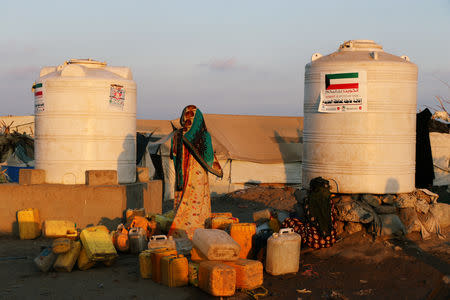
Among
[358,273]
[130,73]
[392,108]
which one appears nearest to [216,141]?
[130,73]

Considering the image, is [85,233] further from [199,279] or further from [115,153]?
[115,153]

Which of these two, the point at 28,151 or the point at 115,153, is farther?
the point at 28,151

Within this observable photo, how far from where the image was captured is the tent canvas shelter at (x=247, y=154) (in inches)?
640

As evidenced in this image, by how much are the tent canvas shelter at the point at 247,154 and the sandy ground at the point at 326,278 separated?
8.92 m

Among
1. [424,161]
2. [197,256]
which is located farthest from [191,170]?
[424,161]

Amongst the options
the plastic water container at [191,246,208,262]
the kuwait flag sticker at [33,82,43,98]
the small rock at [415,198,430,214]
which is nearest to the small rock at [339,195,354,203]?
the small rock at [415,198,430,214]

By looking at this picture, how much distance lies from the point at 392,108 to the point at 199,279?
11.9 feet

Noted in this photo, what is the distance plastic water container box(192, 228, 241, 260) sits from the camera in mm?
5727

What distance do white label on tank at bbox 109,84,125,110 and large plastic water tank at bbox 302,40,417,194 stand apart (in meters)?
3.75

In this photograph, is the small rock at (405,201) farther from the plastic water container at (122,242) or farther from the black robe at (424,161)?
the plastic water container at (122,242)

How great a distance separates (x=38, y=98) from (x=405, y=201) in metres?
6.64

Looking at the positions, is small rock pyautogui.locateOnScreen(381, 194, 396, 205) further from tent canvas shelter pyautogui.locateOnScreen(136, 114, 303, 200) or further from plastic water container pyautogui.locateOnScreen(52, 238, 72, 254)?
tent canvas shelter pyautogui.locateOnScreen(136, 114, 303, 200)

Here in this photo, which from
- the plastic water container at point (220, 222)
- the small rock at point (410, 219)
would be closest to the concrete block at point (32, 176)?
the plastic water container at point (220, 222)

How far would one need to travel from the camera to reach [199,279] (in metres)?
5.71
